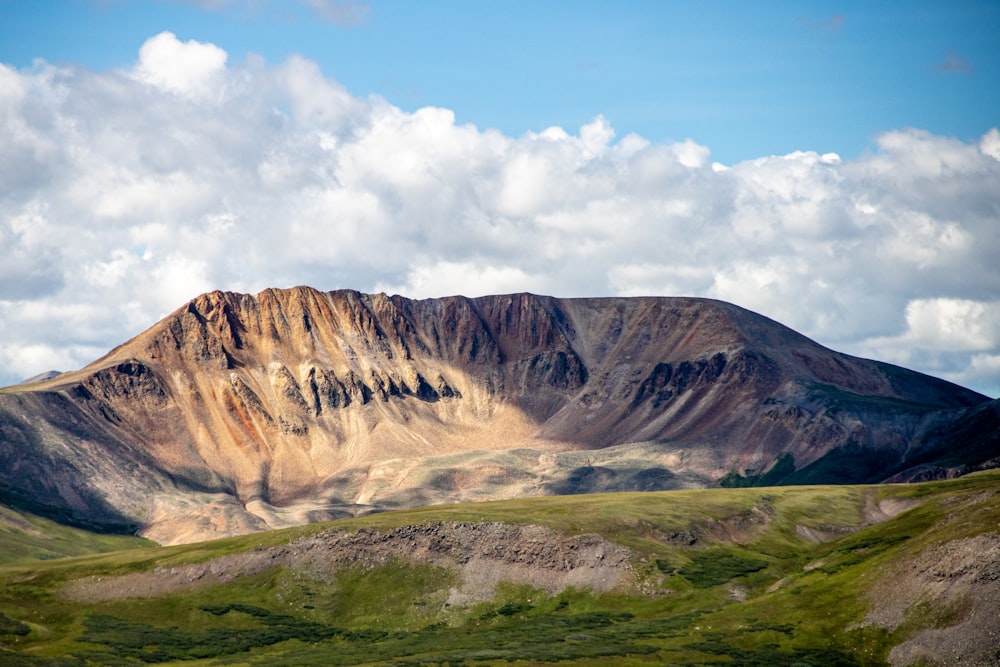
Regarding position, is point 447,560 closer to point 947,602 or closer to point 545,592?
point 545,592

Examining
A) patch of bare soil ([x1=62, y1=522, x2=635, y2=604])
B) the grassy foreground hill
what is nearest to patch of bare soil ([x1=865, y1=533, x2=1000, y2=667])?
the grassy foreground hill

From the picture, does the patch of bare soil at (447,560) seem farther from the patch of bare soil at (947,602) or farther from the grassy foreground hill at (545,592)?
the patch of bare soil at (947,602)

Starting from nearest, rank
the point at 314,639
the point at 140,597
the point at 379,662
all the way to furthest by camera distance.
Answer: the point at 379,662 < the point at 314,639 < the point at 140,597

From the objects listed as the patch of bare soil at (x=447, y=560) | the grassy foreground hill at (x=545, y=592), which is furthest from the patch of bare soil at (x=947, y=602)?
the patch of bare soil at (x=447, y=560)

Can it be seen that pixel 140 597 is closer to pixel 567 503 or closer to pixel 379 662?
pixel 379 662

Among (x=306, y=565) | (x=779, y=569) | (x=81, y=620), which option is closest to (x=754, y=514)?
(x=779, y=569)
